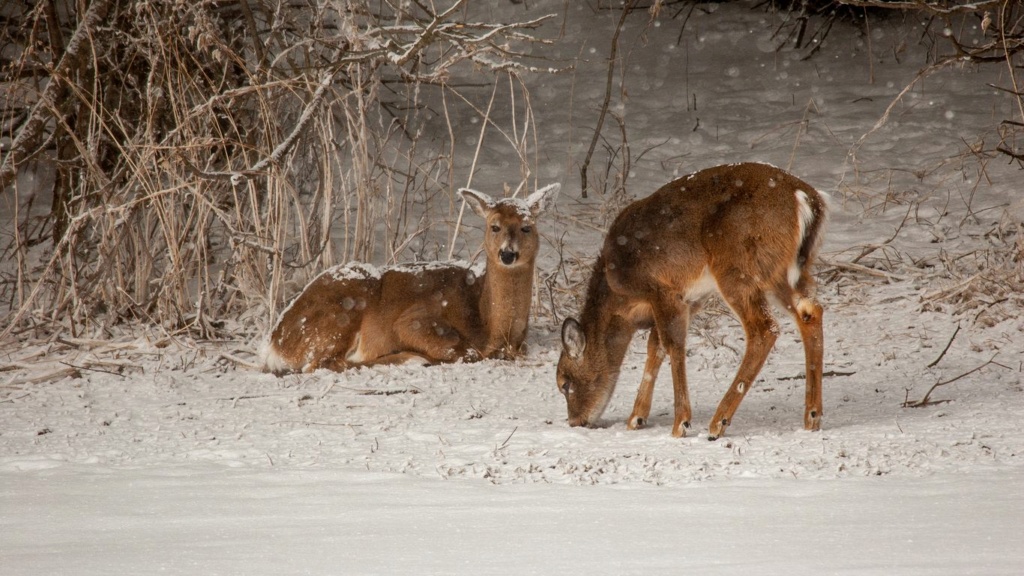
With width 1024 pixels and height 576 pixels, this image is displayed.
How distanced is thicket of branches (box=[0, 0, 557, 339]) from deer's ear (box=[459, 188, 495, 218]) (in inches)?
17.5

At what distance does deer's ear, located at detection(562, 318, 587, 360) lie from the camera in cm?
595

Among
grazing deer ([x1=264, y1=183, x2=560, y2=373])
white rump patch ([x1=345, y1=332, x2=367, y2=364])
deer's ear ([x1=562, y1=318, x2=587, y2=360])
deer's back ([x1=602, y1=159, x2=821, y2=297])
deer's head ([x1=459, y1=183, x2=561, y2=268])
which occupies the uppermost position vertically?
deer's back ([x1=602, y1=159, x2=821, y2=297])

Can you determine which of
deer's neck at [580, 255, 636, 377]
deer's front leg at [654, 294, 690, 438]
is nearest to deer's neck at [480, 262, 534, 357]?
deer's neck at [580, 255, 636, 377]

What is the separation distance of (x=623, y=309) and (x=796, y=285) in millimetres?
995

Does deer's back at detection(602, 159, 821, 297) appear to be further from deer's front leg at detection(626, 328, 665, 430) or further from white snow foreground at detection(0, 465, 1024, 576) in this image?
white snow foreground at detection(0, 465, 1024, 576)

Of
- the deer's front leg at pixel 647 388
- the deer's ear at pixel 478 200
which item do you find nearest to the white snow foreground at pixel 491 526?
the deer's front leg at pixel 647 388

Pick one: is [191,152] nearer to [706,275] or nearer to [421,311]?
[421,311]

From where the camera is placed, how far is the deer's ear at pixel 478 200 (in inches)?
305

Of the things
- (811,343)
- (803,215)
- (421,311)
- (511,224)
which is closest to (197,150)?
(421,311)

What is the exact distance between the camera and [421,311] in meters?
7.86

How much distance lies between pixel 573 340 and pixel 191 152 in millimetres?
3583

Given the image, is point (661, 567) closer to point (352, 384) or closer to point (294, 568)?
point (294, 568)

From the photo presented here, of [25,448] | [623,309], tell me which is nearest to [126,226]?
[25,448]

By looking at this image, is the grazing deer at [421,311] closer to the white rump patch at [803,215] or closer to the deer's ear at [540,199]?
the deer's ear at [540,199]
